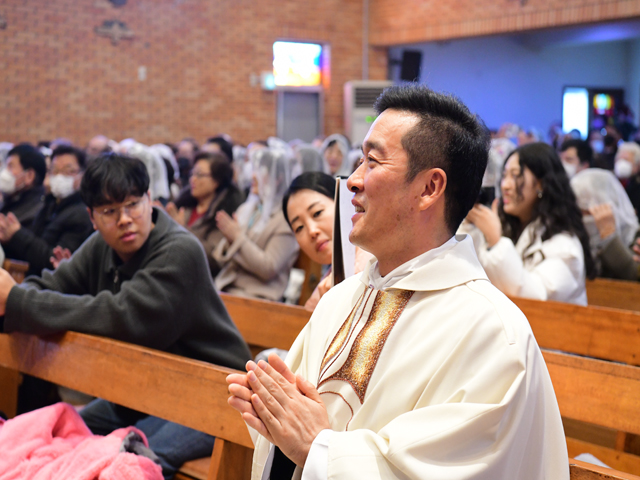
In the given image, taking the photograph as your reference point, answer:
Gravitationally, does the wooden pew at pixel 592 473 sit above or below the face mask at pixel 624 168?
below

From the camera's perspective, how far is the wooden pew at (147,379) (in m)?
2.14

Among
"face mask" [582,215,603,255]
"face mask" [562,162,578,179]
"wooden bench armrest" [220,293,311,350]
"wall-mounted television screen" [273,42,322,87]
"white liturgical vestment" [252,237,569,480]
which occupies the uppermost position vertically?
"wall-mounted television screen" [273,42,322,87]

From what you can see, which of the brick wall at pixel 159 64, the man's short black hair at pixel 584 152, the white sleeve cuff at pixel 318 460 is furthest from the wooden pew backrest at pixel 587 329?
the brick wall at pixel 159 64

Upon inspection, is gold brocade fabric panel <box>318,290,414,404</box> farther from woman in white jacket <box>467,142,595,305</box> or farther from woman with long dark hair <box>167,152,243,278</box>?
woman with long dark hair <box>167,152,243,278</box>

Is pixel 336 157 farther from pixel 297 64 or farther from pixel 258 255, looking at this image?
pixel 297 64

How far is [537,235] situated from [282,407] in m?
2.45

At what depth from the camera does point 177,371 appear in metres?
2.29

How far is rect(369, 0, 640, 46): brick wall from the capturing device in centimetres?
1057

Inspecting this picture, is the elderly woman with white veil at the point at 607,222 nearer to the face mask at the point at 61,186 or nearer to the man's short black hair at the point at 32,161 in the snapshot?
the face mask at the point at 61,186

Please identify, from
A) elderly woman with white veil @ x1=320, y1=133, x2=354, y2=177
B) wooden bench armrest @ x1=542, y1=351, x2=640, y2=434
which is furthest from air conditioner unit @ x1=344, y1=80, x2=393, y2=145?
wooden bench armrest @ x1=542, y1=351, x2=640, y2=434

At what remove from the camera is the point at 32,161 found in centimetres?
570

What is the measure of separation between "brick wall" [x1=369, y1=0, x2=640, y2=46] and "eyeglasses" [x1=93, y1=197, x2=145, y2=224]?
30.9 ft

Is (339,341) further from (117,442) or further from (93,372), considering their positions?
(93,372)

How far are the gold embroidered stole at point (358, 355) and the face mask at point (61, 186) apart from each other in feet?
12.6
